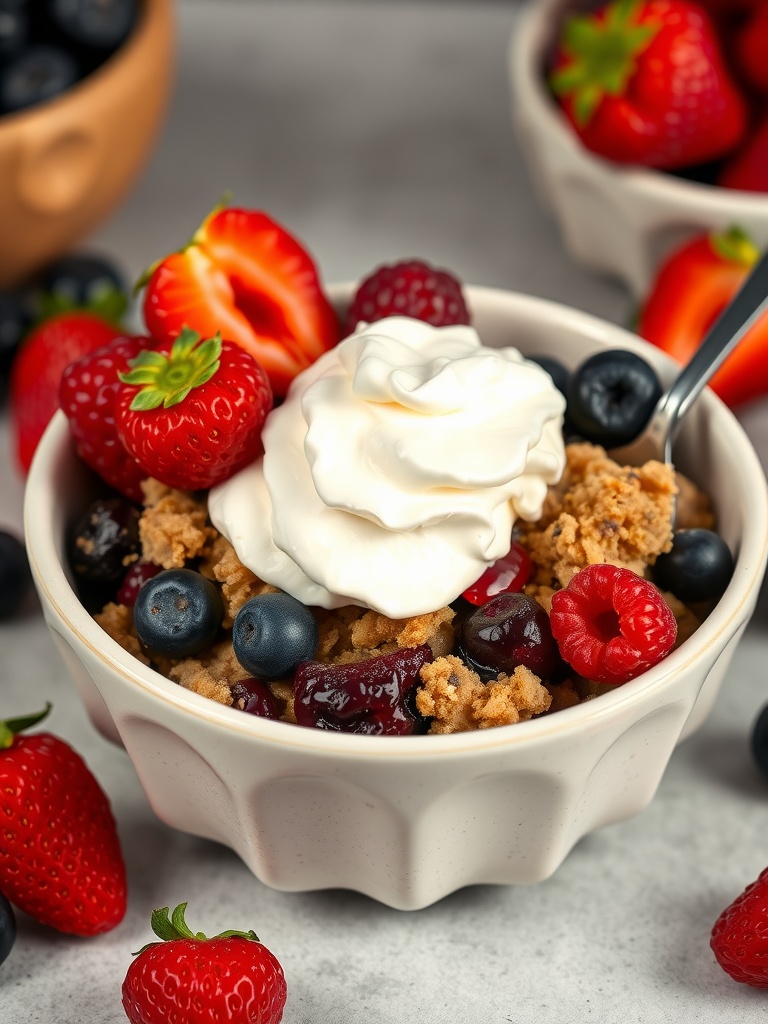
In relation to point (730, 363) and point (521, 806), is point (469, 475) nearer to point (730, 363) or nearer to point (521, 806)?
point (521, 806)

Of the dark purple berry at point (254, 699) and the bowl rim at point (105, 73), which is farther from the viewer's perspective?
the bowl rim at point (105, 73)

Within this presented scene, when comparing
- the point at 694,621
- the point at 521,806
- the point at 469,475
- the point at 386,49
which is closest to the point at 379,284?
the point at 469,475

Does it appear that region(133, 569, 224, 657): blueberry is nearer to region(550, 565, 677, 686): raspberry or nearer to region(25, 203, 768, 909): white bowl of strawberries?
region(25, 203, 768, 909): white bowl of strawberries

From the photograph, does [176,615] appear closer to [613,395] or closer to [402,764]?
[402,764]

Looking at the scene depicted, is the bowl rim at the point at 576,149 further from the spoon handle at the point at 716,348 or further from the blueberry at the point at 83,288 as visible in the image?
the blueberry at the point at 83,288

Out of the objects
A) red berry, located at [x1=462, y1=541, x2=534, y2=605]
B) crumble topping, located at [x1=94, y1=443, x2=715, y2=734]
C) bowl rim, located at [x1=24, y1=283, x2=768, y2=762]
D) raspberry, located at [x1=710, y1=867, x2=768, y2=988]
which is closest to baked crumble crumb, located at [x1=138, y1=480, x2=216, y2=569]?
crumble topping, located at [x1=94, y1=443, x2=715, y2=734]

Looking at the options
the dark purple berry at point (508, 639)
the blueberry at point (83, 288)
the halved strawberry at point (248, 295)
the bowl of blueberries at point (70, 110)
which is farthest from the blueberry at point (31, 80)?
the dark purple berry at point (508, 639)

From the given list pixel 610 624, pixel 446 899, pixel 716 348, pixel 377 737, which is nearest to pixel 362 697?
pixel 377 737
